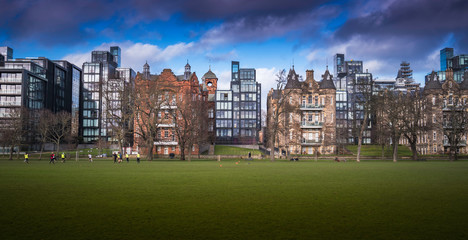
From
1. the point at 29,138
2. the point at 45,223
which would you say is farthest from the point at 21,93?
the point at 45,223

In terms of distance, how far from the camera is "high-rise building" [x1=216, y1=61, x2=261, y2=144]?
140 m

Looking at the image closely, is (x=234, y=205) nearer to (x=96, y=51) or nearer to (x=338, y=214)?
(x=338, y=214)

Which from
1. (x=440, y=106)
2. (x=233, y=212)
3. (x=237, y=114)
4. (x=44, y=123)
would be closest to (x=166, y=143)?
(x=44, y=123)

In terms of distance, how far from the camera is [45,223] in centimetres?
1265

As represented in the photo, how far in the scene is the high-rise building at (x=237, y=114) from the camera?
140 meters

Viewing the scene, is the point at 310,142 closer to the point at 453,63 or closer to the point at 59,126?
the point at 59,126

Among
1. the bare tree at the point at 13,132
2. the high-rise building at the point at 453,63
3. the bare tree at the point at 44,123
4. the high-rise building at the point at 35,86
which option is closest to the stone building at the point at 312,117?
the bare tree at the point at 44,123

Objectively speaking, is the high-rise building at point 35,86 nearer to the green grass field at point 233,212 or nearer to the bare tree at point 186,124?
the bare tree at point 186,124

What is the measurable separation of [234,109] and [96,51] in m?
62.1

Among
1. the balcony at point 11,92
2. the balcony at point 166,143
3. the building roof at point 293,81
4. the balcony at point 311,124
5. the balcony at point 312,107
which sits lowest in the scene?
the balcony at point 166,143

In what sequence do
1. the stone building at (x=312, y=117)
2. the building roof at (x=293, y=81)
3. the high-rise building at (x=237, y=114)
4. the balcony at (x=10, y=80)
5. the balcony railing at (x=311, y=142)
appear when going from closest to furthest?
the building roof at (x=293, y=81), the balcony railing at (x=311, y=142), the stone building at (x=312, y=117), the balcony at (x=10, y=80), the high-rise building at (x=237, y=114)

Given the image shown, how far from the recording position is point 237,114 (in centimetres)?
14100

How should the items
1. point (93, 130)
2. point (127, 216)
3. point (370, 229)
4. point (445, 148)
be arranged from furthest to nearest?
point (93, 130), point (445, 148), point (127, 216), point (370, 229)

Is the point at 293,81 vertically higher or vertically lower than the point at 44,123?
higher
